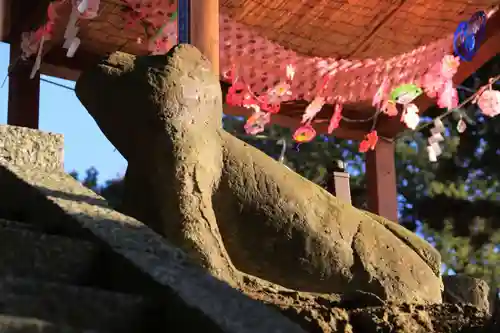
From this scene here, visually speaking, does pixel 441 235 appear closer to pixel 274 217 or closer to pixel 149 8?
pixel 149 8

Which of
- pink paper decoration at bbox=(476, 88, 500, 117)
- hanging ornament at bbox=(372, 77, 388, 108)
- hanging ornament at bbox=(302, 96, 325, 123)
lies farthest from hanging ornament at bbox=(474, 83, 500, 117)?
hanging ornament at bbox=(302, 96, 325, 123)

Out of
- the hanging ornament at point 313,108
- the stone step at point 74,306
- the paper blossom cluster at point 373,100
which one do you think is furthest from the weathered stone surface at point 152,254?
the hanging ornament at point 313,108

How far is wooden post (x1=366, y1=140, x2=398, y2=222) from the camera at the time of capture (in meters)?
5.21

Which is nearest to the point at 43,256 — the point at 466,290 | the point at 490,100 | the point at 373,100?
the point at 466,290

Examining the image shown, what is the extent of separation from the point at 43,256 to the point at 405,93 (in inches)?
150

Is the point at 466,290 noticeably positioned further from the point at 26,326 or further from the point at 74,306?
the point at 26,326

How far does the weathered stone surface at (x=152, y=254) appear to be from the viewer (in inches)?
55.0

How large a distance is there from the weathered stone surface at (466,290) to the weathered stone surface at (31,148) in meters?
1.76

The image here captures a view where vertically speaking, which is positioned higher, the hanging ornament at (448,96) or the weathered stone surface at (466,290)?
the hanging ornament at (448,96)

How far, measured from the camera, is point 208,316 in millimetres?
1377

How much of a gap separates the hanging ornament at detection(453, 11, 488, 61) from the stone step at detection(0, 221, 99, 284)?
3.50 meters

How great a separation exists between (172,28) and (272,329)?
3.10 meters

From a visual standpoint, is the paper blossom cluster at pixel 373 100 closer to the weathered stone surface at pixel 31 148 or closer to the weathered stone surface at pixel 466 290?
the weathered stone surface at pixel 466 290

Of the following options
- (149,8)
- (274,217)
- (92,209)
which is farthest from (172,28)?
(92,209)
